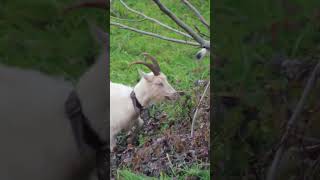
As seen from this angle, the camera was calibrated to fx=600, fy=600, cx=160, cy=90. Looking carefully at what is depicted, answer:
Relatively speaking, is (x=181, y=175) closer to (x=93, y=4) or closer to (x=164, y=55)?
(x=164, y=55)

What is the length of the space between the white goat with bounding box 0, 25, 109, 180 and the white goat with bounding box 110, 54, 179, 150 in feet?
0.18

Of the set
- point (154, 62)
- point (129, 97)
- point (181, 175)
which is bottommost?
point (181, 175)

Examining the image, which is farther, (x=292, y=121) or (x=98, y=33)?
(x=98, y=33)

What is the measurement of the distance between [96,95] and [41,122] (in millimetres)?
205

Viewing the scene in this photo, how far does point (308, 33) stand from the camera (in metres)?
2.05

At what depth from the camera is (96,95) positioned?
6.70ft

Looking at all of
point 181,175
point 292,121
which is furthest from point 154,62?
point 292,121

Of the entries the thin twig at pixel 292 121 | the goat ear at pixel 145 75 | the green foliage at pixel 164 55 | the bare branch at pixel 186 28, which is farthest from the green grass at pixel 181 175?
the bare branch at pixel 186 28

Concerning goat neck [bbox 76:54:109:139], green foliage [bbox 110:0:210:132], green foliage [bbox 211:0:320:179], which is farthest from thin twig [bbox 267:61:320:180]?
goat neck [bbox 76:54:109:139]

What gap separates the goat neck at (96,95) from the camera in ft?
6.68

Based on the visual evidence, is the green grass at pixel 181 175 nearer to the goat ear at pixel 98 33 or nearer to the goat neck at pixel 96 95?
the goat neck at pixel 96 95

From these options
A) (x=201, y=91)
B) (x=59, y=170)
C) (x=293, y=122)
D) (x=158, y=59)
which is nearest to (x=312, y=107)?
(x=293, y=122)

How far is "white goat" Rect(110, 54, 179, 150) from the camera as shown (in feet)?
6.91

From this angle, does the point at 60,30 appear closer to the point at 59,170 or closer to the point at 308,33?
the point at 59,170
